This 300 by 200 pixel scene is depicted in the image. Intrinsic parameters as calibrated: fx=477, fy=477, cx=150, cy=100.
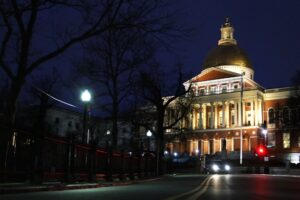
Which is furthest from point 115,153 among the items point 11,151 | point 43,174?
point 11,151

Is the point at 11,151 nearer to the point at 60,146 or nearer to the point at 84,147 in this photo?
the point at 60,146

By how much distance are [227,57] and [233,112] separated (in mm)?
14894

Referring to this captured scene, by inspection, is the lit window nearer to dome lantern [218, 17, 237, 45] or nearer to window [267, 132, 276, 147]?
window [267, 132, 276, 147]

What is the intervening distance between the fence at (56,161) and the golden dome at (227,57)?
291ft

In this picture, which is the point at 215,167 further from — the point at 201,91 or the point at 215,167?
the point at 201,91

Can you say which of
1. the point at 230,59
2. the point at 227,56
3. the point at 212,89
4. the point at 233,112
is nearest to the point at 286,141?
the point at 233,112

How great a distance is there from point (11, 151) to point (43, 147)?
1.65 m

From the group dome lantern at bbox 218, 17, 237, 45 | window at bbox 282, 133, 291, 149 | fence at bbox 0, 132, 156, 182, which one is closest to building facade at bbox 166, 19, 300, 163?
window at bbox 282, 133, 291, 149

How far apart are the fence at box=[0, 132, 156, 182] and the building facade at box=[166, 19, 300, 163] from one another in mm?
68425

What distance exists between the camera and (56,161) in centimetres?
1567

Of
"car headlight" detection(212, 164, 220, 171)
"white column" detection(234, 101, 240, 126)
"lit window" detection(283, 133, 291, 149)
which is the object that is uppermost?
"white column" detection(234, 101, 240, 126)

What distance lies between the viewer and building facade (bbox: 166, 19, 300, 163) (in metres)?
93.0

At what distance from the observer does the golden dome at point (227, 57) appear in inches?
4281

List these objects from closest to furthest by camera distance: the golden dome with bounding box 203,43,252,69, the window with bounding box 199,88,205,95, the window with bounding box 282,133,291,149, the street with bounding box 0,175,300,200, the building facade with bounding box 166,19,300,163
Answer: the street with bounding box 0,175,300,200 < the window with bounding box 282,133,291,149 < the building facade with bounding box 166,19,300,163 < the window with bounding box 199,88,205,95 < the golden dome with bounding box 203,43,252,69
